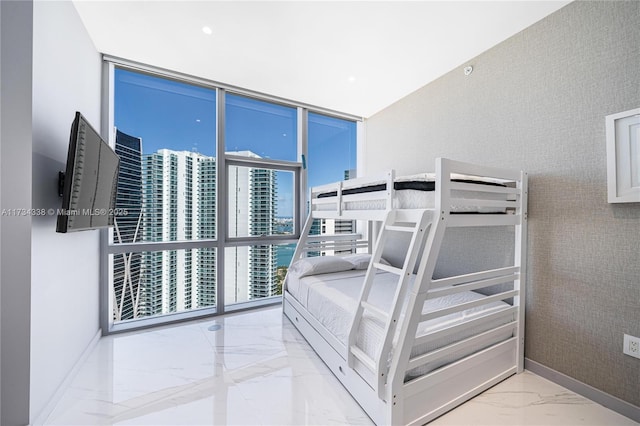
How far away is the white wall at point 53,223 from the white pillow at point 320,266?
1.75m

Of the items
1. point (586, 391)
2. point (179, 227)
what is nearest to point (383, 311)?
point (586, 391)

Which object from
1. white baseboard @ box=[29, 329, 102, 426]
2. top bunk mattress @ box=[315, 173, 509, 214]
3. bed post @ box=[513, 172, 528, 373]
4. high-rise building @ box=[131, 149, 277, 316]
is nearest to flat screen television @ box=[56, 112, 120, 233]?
high-rise building @ box=[131, 149, 277, 316]

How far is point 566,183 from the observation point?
1713 millimetres

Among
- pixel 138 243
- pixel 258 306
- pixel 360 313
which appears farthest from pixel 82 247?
pixel 360 313

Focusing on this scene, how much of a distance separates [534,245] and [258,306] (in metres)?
2.78

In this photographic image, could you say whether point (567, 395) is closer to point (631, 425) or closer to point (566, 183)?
point (631, 425)

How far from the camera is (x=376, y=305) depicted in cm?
183

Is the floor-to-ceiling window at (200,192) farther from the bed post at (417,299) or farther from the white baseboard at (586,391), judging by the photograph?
the white baseboard at (586,391)

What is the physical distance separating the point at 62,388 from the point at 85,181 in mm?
1345

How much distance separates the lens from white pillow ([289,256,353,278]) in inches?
103

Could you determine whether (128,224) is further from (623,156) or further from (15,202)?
(623,156)

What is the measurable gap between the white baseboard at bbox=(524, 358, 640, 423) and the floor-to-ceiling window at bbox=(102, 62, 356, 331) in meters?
2.48

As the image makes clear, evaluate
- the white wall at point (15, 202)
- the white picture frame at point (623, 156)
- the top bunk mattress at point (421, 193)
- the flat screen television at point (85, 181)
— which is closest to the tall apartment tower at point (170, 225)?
the flat screen television at point (85, 181)

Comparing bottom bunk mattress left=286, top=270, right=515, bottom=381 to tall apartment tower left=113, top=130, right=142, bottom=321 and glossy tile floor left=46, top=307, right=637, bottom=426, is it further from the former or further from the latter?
tall apartment tower left=113, top=130, right=142, bottom=321
